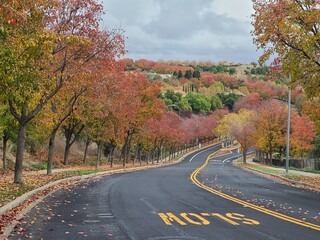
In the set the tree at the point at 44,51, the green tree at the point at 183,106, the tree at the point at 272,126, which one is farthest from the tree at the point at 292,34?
the green tree at the point at 183,106

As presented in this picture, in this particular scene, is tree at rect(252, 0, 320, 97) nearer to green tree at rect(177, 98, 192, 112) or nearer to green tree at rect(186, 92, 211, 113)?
green tree at rect(177, 98, 192, 112)

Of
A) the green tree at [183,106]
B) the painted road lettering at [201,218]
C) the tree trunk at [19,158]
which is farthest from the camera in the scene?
the green tree at [183,106]

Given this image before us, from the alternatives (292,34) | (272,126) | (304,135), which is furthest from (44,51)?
(272,126)

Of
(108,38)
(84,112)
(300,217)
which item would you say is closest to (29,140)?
(84,112)

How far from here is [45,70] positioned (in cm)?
1780

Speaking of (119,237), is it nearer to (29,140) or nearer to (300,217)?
(300,217)

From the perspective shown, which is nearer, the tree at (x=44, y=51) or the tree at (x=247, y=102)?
the tree at (x=44, y=51)

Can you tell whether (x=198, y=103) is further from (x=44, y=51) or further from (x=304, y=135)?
(x=44, y=51)

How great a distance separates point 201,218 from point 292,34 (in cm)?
1367

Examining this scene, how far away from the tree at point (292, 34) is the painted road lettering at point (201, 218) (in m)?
12.0

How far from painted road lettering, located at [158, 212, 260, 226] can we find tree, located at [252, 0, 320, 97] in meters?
12.0

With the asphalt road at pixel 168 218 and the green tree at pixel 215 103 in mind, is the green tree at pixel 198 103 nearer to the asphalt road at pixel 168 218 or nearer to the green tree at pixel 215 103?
the green tree at pixel 215 103

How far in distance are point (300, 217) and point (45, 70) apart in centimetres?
1124

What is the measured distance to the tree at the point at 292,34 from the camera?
69.6ft
